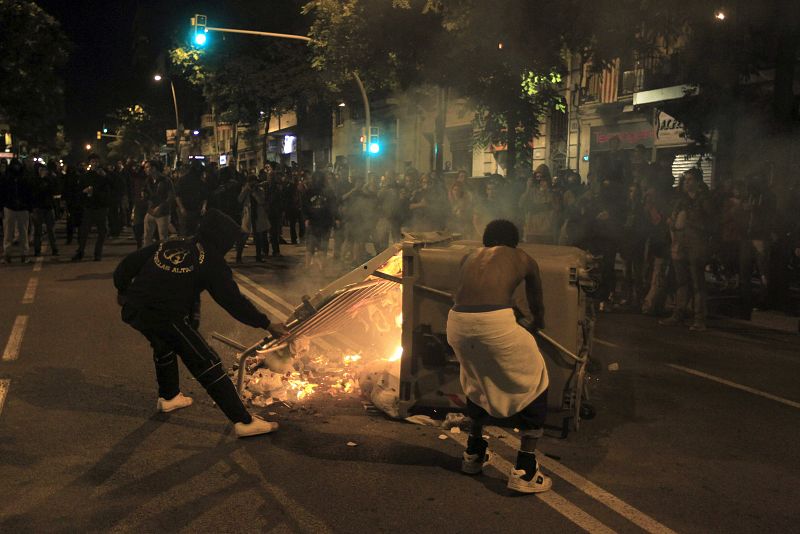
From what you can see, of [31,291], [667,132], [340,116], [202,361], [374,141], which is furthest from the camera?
[340,116]

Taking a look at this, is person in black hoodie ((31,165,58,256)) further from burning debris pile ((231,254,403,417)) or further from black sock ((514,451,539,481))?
black sock ((514,451,539,481))

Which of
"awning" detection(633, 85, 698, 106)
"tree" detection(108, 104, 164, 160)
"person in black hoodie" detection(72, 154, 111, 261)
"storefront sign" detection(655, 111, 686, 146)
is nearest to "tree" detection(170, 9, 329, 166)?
"storefront sign" detection(655, 111, 686, 146)

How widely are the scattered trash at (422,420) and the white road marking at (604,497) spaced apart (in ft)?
2.01

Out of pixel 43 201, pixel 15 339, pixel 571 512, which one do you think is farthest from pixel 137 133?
pixel 571 512

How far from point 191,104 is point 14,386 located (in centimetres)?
6713

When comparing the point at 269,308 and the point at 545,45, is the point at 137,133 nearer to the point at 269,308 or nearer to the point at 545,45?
the point at 545,45

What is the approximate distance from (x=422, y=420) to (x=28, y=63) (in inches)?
1468

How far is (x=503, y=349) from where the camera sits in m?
4.36

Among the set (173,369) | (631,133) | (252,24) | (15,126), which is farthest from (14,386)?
(15,126)

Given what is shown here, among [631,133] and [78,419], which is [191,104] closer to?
[631,133]

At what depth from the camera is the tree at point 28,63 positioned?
108ft

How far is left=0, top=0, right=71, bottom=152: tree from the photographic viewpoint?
32.8 meters

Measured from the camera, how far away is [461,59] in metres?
14.1

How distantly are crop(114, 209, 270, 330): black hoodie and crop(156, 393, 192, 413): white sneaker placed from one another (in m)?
0.69
